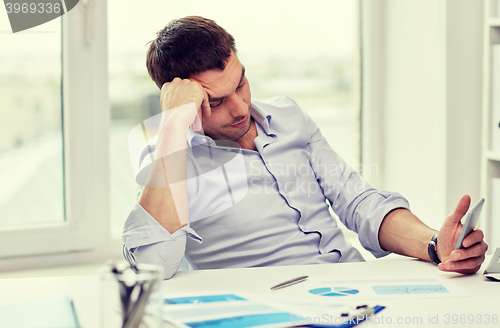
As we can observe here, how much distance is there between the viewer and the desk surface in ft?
2.11

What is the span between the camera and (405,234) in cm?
102

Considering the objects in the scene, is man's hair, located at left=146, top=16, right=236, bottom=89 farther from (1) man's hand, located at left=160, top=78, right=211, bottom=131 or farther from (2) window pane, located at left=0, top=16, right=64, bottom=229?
(2) window pane, located at left=0, top=16, right=64, bottom=229

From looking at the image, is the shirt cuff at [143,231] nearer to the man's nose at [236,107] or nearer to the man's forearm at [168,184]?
the man's forearm at [168,184]

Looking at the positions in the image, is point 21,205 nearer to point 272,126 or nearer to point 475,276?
point 272,126

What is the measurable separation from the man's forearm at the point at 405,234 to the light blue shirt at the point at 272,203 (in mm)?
18

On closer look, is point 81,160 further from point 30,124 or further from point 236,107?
point 236,107

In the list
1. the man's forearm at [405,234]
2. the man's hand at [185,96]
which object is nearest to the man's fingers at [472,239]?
the man's forearm at [405,234]

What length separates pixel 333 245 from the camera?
1170mm

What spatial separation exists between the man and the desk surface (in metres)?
0.15

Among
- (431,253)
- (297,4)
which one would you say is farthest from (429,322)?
(297,4)

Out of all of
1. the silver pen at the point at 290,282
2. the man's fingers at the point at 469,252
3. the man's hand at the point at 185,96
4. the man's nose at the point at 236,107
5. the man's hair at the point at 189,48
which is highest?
the man's hair at the point at 189,48

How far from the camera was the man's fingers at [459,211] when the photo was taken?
86cm

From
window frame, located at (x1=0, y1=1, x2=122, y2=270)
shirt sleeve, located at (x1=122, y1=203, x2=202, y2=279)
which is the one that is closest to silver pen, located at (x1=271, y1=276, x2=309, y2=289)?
shirt sleeve, located at (x1=122, y1=203, x2=202, y2=279)

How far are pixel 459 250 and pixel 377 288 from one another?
0.58ft
